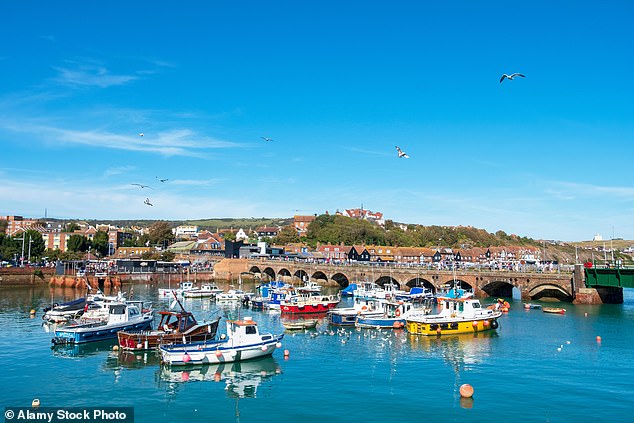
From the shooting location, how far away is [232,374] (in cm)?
3694

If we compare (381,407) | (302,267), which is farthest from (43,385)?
(302,267)

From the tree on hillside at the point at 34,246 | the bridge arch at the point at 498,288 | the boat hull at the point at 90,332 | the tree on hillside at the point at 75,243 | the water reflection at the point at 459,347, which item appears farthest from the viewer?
the tree on hillside at the point at 75,243

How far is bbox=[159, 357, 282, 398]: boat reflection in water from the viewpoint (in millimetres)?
33875

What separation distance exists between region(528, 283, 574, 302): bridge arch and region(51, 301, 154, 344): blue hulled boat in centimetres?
5750

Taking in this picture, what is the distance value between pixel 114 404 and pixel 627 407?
30.6 m

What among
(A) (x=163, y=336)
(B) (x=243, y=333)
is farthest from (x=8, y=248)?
(B) (x=243, y=333)

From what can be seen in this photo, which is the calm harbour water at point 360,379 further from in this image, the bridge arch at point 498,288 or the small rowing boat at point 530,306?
the bridge arch at point 498,288

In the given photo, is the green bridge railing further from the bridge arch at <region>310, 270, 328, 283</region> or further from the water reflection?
the bridge arch at <region>310, 270, 328, 283</region>


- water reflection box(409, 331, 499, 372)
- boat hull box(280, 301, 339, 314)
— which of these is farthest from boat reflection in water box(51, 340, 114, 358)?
water reflection box(409, 331, 499, 372)

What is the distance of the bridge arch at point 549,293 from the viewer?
77438 millimetres

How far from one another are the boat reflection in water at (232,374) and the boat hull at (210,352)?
0.46 metres

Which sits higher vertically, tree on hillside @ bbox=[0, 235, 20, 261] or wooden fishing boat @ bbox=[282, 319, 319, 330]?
tree on hillside @ bbox=[0, 235, 20, 261]

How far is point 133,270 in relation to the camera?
121 meters

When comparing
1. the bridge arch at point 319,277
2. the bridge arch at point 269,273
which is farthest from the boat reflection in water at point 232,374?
the bridge arch at point 269,273
